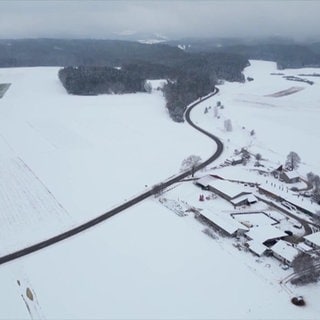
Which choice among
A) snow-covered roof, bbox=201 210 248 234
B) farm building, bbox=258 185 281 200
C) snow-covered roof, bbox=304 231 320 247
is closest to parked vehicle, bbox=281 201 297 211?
farm building, bbox=258 185 281 200

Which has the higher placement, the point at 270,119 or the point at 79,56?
the point at 79,56

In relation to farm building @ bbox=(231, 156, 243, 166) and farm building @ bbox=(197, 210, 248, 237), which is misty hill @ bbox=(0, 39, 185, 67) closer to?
farm building @ bbox=(231, 156, 243, 166)

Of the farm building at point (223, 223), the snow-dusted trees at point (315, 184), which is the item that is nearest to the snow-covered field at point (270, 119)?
the snow-dusted trees at point (315, 184)

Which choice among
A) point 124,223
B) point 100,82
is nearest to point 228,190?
point 124,223

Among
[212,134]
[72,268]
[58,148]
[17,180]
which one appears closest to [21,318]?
[72,268]

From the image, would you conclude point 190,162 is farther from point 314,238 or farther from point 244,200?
point 314,238

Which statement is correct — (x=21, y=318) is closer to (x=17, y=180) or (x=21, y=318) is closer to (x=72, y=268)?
(x=72, y=268)

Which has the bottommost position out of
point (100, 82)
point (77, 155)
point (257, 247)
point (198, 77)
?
point (257, 247)
